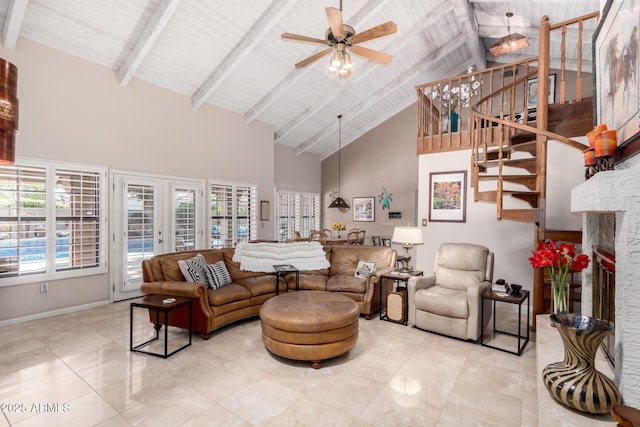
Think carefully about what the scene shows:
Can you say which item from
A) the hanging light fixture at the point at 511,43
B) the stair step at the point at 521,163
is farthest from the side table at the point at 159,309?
the hanging light fixture at the point at 511,43

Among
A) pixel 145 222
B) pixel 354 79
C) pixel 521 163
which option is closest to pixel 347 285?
pixel 521 163

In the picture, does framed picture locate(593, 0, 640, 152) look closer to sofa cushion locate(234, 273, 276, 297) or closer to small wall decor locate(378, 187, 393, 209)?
sofa cushion locate(234, 273, 276, 297)

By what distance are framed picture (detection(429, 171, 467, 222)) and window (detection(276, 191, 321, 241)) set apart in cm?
425

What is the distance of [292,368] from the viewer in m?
2.97

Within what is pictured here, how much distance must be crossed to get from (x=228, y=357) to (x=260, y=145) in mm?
5310

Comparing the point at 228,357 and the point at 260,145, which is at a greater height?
the point at 260,145

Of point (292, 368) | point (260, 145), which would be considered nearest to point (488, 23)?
point (260, 145)

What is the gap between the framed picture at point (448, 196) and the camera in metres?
5.32

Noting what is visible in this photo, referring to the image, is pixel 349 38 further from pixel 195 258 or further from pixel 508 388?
pixel 508 388

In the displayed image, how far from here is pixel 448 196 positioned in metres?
5.45

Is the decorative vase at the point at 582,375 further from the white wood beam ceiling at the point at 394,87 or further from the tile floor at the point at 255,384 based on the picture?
the white wood beam ceiling at the point at 394,87

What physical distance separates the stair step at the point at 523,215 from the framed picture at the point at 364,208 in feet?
17.4

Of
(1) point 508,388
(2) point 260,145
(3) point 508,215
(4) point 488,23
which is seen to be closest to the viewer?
(1) point 508,388

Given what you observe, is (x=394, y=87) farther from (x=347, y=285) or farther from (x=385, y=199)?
(x=347, y=285)
